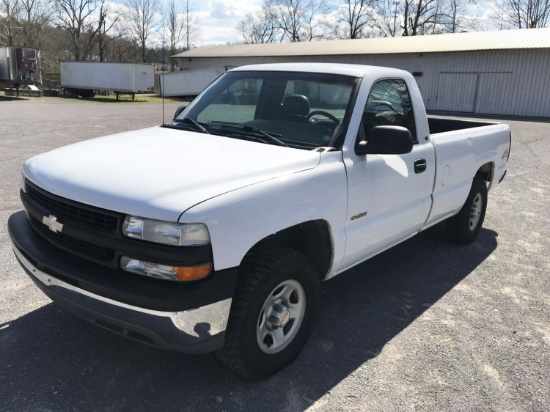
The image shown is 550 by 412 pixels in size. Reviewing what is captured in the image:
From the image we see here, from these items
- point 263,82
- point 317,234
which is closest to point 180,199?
point 317,234

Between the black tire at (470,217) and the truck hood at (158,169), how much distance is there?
9.69 feet

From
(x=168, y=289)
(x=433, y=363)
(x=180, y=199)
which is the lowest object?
(x=433, y=363)

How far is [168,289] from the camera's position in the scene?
2332mm

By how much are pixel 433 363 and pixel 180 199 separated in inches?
81.9

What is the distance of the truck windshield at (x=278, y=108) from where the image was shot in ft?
11.2

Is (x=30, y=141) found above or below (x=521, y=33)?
below

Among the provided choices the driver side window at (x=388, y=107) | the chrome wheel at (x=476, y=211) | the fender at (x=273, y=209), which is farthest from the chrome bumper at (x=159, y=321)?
the chrome wheel at (x=476, y=211)

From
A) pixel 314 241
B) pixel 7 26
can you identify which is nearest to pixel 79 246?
pixel 314 241

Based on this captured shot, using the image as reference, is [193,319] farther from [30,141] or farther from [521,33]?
[521,33]

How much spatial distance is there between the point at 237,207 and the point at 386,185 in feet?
5.09

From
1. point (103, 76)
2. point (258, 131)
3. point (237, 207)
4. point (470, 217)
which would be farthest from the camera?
point (103, 76)

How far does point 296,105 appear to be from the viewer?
3721 millimetres

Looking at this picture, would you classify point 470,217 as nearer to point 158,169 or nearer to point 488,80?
point 158,169

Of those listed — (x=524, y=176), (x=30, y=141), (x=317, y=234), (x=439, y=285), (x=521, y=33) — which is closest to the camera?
(x=317, y=234)
